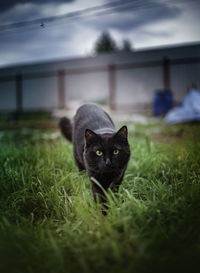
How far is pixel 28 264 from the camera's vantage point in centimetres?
103

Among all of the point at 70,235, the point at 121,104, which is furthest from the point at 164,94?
the point at 70,235

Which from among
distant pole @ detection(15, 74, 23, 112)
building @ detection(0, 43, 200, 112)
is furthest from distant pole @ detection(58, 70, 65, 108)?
distant pole @ detection(15, 74, 23, 112)

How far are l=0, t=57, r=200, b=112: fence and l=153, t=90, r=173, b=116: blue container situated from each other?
90 centimetres

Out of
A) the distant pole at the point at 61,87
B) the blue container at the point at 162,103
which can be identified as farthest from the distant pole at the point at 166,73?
the distant pole at the point at 61,87

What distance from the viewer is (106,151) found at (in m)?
1.57

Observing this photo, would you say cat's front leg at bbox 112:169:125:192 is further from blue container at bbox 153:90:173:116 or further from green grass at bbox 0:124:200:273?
blue container at bbox 153:90:173:116

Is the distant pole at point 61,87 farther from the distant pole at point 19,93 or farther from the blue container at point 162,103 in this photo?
the blue container at point 162,103

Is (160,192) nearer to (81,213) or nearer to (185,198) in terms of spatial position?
(185,198)

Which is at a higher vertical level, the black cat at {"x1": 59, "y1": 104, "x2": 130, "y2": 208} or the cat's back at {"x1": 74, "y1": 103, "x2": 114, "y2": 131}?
the cat's back at {"x1": 74, "y1": 103, "x2": 114, "y2": 131}

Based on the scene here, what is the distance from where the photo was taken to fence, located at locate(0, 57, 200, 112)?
821cm

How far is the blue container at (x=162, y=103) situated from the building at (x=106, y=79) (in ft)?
2.93

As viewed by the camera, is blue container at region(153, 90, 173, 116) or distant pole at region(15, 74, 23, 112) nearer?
blue container at region(153, 90, 173, 116)

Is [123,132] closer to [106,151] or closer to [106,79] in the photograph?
[106,151]

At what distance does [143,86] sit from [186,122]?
12.8 ft
